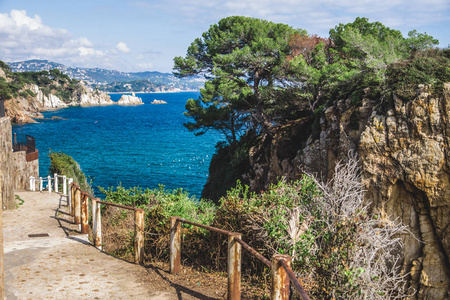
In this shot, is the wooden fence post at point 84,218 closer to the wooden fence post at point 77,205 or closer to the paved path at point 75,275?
the paved path at point 75,275

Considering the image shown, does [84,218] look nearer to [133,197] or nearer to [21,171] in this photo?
[133,197]

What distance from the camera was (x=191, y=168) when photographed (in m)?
47.5

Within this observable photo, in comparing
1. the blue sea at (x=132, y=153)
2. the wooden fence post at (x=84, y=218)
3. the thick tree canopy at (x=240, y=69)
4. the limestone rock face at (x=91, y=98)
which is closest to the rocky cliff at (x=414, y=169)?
the wooden fence post at (x=84, y=218)

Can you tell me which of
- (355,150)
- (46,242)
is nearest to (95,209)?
(46,242)

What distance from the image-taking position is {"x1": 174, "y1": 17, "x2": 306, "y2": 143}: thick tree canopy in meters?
21.7

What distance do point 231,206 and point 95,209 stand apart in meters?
3.47

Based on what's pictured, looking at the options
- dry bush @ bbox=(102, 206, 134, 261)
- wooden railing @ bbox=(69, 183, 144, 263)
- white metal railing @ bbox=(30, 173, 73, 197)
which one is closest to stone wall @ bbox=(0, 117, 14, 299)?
white metal railing @ bbox=(30, 173, 73, 197)

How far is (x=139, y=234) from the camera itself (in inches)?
291

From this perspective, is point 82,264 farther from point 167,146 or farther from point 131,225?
point 167,146

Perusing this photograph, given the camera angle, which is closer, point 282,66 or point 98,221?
point 98,221

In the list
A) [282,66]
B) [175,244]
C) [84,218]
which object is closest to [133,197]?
[84,218]

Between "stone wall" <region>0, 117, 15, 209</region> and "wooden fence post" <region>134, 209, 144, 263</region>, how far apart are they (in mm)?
8417

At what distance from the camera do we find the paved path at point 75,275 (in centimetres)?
590

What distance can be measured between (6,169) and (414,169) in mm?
15669
